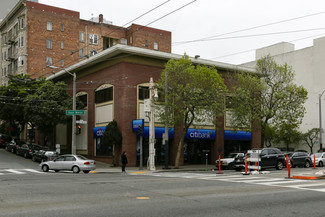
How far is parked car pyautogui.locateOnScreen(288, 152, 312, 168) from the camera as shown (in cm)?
3250

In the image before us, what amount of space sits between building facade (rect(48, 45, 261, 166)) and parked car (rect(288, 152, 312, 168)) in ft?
22.6

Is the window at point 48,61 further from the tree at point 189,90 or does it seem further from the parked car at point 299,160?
the parked car at point 299,160

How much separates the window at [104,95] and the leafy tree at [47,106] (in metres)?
3.18

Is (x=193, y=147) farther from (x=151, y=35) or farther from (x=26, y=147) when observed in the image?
(x=151, y=35)

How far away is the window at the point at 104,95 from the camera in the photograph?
117ft

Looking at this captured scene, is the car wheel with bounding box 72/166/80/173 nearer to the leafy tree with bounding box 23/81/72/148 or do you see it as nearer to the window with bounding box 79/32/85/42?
the leafy tree with bounding box 23/81/72/148

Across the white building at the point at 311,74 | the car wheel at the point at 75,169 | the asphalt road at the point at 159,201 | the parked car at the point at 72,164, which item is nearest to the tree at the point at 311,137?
the white building at the point at 311,74

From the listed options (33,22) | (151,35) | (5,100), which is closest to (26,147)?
(5,100)

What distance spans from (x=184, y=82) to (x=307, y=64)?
116 ft

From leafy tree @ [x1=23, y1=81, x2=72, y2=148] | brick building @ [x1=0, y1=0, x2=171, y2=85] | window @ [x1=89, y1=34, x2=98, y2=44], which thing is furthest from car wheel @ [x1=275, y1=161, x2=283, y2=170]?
window @ [x1=89, y1=34, x2=98, y2=44]

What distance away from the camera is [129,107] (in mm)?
33719

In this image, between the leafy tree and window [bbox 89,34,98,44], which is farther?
window [bbox 89,34,98,44]

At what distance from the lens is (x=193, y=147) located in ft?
128

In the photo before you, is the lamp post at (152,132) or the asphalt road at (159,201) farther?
the lamp post at (152,132)
